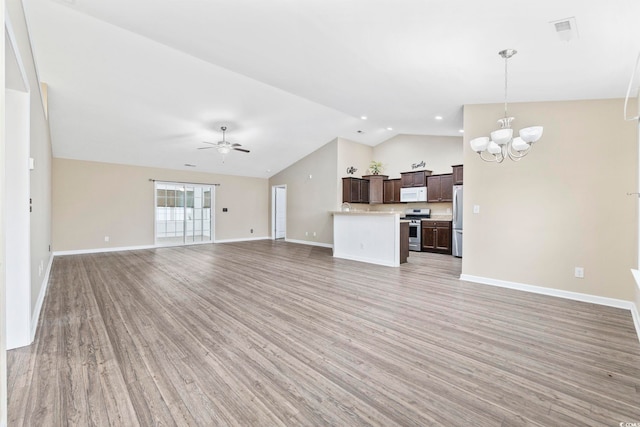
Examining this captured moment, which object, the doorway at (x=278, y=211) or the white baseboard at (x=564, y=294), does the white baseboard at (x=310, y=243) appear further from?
the white baseboard at (x=564, y=294)

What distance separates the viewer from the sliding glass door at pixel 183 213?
27.7 ft

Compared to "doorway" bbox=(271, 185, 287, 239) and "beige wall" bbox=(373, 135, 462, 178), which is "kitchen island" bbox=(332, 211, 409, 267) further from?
"doorway" bbox=(271, 185, 287, 239)

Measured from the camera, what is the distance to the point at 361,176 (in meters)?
9.04

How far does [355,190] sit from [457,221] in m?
2.92

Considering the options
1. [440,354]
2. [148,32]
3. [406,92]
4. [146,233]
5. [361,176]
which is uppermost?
[148,32]

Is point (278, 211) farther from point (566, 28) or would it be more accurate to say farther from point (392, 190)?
point (566, 28)

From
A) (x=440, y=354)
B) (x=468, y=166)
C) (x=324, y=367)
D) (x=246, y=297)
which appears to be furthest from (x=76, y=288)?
(x=468, y=166)

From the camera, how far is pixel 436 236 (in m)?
7.51

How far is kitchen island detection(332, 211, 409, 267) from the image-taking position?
Answer: 5832 millimetres

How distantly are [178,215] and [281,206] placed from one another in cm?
366

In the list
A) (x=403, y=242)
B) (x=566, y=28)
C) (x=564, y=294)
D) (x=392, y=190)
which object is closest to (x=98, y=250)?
(x=403, y=242)

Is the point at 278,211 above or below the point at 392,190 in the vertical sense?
below

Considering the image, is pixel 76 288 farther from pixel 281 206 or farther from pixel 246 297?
pixel 281 206

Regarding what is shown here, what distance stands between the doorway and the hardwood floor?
21.5 feet
